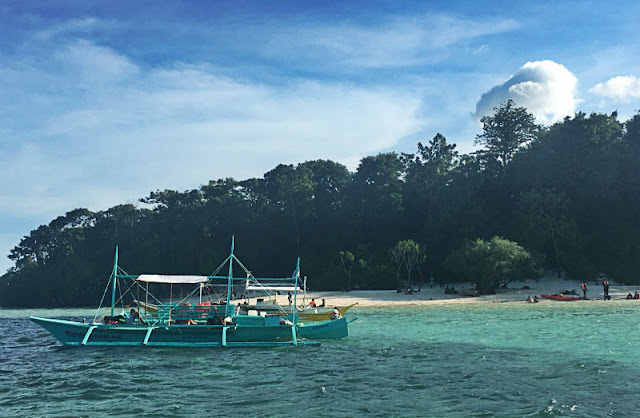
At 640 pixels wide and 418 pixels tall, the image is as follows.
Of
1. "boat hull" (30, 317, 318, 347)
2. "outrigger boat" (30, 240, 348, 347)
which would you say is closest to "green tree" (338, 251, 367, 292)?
"outrigger boat" (30, 240, 348, 347)

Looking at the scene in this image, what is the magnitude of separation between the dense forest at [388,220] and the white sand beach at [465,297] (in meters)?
2.68

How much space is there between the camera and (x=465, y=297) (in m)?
57.7

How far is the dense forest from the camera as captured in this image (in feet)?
219

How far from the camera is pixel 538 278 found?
62.7 m

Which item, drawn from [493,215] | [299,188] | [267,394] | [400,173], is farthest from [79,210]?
[267,394]

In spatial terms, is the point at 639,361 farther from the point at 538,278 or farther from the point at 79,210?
the point at 79,210

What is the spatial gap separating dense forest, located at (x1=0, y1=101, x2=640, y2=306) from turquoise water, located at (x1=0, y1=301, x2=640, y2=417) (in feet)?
106

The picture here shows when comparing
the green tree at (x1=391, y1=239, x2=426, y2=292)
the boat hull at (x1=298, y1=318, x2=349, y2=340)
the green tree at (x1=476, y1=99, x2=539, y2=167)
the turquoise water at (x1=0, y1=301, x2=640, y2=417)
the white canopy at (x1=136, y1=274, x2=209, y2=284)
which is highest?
the green tree at (x1=476, y1=99, x2=539, y2=167)

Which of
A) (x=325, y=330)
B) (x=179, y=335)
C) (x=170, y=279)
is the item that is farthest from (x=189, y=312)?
(x=325, y=330)

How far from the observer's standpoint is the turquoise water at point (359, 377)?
15195mm

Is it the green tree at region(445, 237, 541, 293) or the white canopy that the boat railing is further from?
the green tree at region(445, 237, 541, 293)

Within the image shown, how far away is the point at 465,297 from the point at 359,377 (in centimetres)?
4146

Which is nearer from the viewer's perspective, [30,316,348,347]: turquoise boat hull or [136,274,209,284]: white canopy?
[30,316,348,347]: turquoise boat hull

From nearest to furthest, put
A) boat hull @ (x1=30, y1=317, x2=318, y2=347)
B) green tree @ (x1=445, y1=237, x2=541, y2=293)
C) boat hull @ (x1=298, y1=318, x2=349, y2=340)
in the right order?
boat hull @ (x1=30, y1=317, x2=318, y2=347) → boat hull @ (x1=298, y1=318, x2=349, y2=340) → green tree @ (x1=445, y1=237, x2=541, y2=293)
